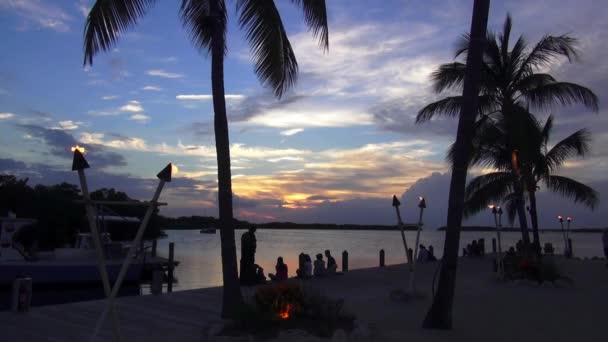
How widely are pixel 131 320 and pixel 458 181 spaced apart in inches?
281

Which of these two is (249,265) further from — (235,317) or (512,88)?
(512,88)

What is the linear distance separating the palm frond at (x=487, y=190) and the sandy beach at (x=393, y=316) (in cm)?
648

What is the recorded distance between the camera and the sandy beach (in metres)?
9.66

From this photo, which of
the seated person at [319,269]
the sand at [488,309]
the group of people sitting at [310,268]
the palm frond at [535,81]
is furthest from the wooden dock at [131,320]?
the palm frond at [535,81]

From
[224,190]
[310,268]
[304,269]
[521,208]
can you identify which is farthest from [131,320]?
[521,208]

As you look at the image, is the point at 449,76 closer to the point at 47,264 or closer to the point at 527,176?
the point at 527,176

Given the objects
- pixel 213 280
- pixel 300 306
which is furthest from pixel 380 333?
pixel 213 280

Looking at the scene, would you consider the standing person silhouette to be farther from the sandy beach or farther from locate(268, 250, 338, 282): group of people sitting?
locate(268, 250, 338, 282): group of people sitting

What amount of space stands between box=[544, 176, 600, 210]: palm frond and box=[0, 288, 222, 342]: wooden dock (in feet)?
52.4

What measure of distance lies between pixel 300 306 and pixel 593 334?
17.9 feet

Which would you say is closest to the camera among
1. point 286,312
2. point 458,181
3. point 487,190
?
point 286,312

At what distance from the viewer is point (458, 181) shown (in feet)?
32.8

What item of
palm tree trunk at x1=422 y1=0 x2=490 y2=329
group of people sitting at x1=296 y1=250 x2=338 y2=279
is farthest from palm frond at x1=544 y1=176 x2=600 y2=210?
palm tree trunk at x1=422 y1=0 x2=490 y2=329

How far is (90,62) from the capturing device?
406 inches
